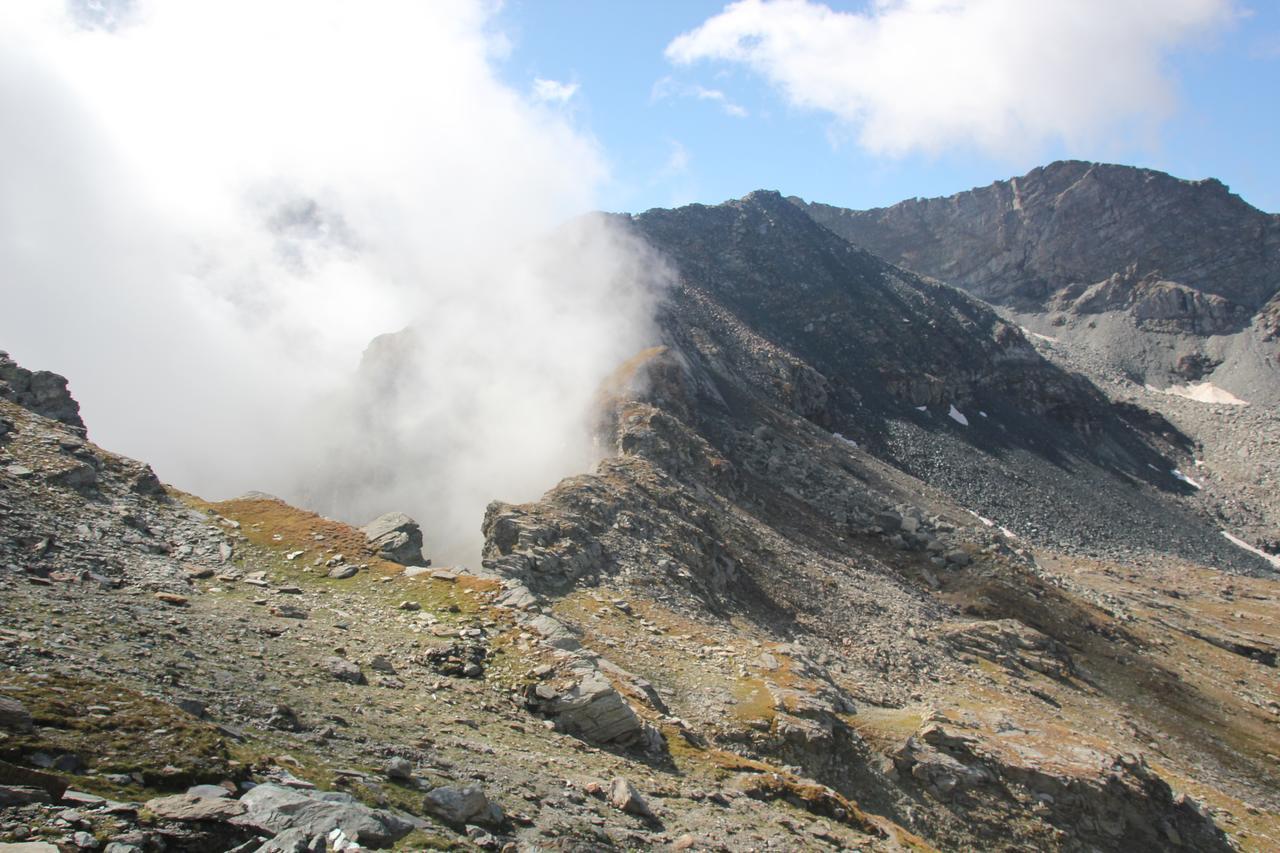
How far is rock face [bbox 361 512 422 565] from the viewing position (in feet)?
132

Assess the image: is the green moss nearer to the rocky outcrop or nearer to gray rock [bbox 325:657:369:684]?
gray rock [bbox 325:657:369:684]

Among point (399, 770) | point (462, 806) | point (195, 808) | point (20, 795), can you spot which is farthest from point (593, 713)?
point (20, 795)

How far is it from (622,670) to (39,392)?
40527 mm

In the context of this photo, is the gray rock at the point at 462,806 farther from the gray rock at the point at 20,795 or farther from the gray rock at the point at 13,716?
the gray rock at the point at 13,716

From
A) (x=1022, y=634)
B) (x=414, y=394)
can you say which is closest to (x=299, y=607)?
(x=1022, y=634)

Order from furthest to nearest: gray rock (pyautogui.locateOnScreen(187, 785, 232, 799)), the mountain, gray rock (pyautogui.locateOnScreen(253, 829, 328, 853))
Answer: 1. the mountain
2. gray rock (pyautogui.locateOnScreen(187, 785, 232, 799))
3. gray rock (pyautogui.locateOnScreen(253, 829, 328, 853))

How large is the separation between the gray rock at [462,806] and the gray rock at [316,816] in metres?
1.55

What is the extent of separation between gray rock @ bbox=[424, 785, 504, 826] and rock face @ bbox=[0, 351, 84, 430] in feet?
137

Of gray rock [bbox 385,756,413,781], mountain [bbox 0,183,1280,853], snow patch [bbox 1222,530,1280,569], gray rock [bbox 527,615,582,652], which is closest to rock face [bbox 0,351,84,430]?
mountain [bbox 0,183,1280,853]

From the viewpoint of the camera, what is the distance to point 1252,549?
148 m

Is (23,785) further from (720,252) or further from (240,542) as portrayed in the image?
(720,252)

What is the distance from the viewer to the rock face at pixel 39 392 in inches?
1783

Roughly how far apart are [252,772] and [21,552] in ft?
66.3

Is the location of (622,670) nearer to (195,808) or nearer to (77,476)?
(195,808)
